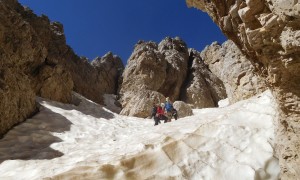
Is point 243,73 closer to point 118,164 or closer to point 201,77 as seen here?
point 118,164

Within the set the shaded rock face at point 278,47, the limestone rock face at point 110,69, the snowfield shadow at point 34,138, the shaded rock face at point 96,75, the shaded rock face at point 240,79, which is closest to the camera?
the shaded rock face at point 278,47

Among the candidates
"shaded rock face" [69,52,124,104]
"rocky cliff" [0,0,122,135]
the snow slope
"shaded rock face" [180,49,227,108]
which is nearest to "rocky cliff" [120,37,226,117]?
"shaded rock face" [180,49,227,108]

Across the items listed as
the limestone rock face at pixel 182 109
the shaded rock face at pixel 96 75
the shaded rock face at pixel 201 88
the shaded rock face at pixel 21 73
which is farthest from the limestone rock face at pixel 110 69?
the limestone rock face at pixel 182 109

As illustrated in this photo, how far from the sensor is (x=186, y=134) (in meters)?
9.98

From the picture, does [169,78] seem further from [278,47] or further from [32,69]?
[278,47]

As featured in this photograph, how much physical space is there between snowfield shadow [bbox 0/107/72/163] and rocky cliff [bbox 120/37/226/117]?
768 inches

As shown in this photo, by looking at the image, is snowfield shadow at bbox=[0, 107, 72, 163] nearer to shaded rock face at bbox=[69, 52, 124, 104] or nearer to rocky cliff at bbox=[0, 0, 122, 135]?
rocky cliff at bbox=[0, 0, 122, 135]

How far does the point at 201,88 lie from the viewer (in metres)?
42.1

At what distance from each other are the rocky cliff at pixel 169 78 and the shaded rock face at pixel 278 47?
100ft

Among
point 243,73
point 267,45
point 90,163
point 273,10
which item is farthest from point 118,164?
point 243,73

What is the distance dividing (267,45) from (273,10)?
84 centimetres

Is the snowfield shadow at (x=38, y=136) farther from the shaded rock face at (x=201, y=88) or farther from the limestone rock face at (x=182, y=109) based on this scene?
the shaded rock face at (x=201, y=88)

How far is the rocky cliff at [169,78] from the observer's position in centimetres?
4038

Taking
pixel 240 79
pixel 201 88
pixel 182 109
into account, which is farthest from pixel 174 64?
pixel 240 79
